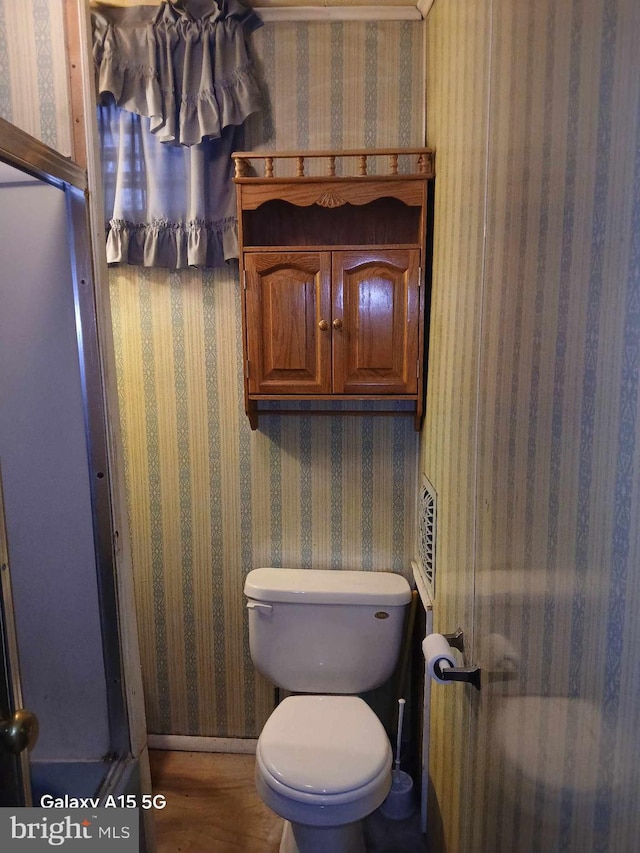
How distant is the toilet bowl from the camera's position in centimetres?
134

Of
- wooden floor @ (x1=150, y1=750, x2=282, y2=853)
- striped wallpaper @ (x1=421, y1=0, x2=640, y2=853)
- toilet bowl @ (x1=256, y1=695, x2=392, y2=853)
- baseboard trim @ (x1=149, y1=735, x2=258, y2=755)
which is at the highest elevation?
striped wallpaper @ (x1=421, y1=0, x2=640, y2=853)

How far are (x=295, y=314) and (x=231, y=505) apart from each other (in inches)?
29.2

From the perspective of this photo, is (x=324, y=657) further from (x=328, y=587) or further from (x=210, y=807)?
(x=210, y=807)

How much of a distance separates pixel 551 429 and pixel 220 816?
1.83 metres

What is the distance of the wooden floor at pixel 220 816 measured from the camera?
168 centimetres

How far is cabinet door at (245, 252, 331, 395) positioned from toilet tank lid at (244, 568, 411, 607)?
0.65 m

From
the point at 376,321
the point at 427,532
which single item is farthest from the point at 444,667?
the point at 376,321

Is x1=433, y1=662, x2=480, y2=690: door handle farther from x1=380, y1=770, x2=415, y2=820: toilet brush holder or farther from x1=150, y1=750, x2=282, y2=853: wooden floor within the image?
x1=150, y1=750, x2=282, y2=853: wooden floor

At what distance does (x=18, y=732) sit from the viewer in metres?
0.84

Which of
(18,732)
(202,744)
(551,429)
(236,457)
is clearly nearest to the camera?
(551,429)

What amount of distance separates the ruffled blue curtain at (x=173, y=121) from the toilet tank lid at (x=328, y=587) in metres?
1.09

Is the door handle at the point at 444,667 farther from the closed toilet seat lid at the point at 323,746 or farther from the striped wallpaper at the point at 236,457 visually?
the striped wallpaper at the point at 236,457

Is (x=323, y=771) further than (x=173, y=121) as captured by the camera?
No

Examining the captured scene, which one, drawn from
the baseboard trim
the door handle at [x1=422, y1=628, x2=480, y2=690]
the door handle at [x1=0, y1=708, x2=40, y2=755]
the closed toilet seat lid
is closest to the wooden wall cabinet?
the door handle at [x1=422, y1=628, x2=480, y2=690]
